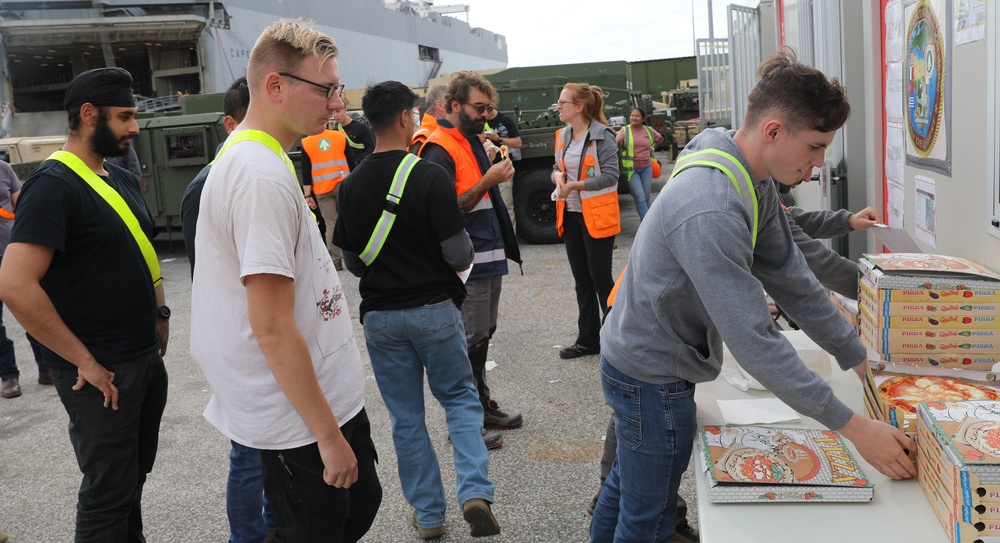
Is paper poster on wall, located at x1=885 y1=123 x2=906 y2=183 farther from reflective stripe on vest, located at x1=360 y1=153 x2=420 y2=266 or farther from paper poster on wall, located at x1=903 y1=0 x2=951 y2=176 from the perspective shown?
reflective stripe on vest, located at x1=360 y1=153 x2=420 y2=266

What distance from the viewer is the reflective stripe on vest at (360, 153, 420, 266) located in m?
3.26

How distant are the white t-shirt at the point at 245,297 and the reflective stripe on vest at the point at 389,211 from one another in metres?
1.09

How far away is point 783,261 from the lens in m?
2.25

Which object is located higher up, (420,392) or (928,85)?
(928,85)

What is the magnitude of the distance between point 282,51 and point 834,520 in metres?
1.66

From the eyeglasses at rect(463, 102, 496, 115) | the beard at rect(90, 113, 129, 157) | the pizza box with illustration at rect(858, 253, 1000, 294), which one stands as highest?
the eyeglasses at rect(463, 102, 496, 115)

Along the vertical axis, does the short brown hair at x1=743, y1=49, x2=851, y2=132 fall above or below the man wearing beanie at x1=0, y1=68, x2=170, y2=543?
above

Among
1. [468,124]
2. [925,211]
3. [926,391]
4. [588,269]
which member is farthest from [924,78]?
[588,269]

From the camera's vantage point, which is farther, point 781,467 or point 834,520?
point 781,467

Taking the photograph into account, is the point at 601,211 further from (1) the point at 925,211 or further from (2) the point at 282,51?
(2) the point at 282,51

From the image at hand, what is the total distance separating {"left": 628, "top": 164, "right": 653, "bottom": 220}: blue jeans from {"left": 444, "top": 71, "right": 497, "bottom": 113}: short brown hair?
19.2 ft

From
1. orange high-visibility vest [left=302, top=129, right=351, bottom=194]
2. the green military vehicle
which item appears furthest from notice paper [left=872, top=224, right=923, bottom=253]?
the green military vehicle

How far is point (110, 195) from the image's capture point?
2.80 m

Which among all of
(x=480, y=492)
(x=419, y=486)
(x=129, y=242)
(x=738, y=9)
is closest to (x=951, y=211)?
(x=480, y=492)
